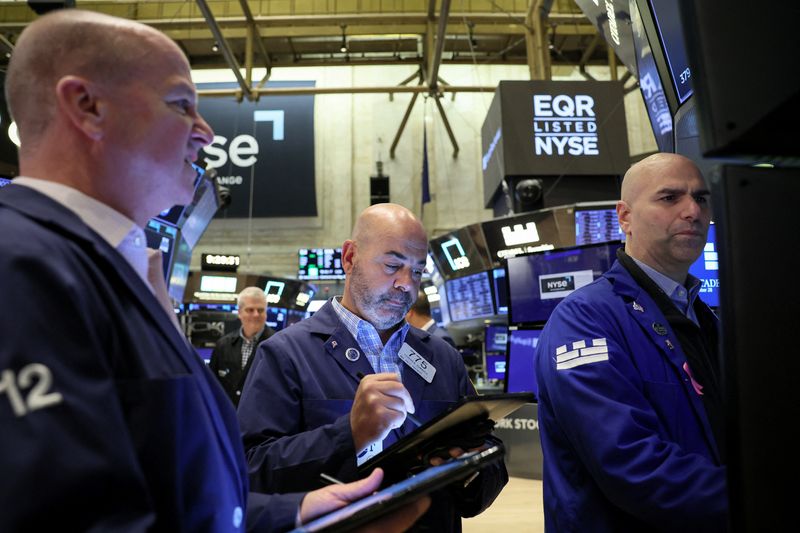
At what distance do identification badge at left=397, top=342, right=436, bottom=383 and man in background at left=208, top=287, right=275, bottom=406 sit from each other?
12.5ft

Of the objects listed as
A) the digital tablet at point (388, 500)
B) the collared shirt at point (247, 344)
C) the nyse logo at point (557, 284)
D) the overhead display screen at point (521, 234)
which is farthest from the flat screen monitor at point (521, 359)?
the digital tablet at point (388, 500)

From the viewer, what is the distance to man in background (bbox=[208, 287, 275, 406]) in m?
5.83

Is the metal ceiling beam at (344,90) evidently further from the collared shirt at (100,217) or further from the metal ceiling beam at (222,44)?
the collared shirt at (100,217)

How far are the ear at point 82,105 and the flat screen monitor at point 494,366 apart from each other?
8583mm

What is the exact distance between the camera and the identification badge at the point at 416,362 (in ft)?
6.97

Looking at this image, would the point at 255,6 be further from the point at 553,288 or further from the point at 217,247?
the point at 553,288

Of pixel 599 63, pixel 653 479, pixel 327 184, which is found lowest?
pixel 653 479

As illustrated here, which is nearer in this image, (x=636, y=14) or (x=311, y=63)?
(x=636, y=14)

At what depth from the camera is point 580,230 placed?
7738 millimetres

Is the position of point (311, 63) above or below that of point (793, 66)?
above

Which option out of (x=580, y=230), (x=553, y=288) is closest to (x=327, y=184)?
(x=580, y=230)

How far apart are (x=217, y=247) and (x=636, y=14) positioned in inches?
586

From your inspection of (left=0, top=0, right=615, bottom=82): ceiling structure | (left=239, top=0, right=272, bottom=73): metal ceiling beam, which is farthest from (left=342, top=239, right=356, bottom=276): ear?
(left=239, top=0, right=272, bottom=73): metal ceiling beam

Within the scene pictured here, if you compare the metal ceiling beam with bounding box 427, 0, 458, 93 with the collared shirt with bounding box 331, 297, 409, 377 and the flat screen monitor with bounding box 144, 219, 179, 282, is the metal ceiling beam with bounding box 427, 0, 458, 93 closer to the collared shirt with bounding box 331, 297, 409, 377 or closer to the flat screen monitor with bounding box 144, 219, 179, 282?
the flat screen monitor with bounding box 144, 219, 179, 282
